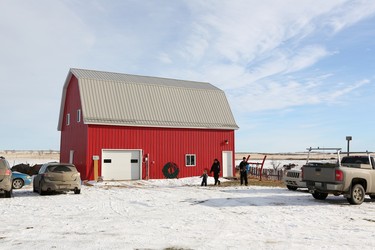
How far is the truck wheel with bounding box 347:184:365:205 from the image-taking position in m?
14.5

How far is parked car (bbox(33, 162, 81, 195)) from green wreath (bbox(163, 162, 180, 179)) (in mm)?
11447

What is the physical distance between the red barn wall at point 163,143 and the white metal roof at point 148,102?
0.55m

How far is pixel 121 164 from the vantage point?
89.4 feet

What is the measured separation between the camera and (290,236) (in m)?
8.72

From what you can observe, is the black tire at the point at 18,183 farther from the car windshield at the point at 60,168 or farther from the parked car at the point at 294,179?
the parked car at the point at 294,179

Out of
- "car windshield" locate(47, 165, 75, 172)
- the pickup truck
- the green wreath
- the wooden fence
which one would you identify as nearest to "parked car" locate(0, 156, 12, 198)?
"car windshield" locate(47, 165, 75, 172)

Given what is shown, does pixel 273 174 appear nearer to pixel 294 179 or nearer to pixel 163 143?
pixel 163 143

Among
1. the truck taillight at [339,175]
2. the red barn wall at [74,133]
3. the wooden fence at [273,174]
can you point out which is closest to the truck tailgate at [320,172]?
the truck taillight at [339,175]

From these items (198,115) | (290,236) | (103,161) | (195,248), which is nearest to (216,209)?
(290,236)

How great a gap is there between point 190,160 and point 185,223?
784 inches

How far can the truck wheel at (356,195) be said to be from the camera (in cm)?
1448

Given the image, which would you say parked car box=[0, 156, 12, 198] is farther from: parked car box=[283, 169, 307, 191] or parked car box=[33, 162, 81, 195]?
parked car box=[283, 169, 307, 191]

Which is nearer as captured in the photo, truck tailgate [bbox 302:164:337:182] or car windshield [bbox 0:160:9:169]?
truck tailgate [bbox 302:164:337:182]

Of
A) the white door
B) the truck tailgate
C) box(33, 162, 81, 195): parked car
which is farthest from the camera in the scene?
the white door
